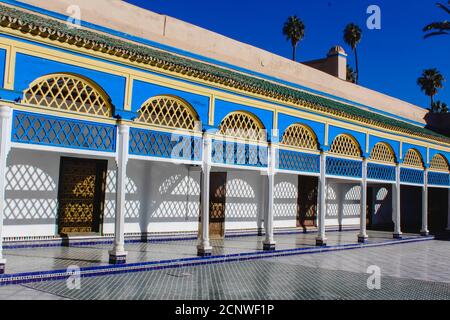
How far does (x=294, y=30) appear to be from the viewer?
40875mm

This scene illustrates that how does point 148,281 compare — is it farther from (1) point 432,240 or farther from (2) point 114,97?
(1) point 432,240

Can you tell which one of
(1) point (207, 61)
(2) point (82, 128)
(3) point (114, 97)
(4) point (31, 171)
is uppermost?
(1) point (207, 61)

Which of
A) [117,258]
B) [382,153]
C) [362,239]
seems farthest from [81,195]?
[382,153]

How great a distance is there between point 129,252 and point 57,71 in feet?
13.3

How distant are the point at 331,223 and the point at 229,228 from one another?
538cm

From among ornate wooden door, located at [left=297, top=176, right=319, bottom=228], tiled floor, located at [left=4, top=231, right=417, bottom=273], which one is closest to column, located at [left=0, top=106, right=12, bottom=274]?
tiled floor, located at [left=4, top=231, right=417, bottom=273]

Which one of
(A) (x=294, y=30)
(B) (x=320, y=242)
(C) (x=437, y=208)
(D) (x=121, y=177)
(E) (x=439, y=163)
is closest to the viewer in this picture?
(D) (x=121, y=177)

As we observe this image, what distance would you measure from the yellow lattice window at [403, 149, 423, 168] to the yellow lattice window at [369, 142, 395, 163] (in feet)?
2.86

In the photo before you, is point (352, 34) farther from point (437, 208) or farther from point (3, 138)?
point (3, 138)

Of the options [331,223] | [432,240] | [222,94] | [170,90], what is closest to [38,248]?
[170,90]

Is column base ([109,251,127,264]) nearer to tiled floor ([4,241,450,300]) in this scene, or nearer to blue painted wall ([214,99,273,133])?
tiled floor ([4,241,450,300])

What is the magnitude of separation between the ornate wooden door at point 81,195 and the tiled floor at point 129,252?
1.97ft

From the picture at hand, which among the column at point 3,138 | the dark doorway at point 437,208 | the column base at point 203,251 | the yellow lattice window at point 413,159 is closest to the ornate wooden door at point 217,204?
the column base at point 203,251
